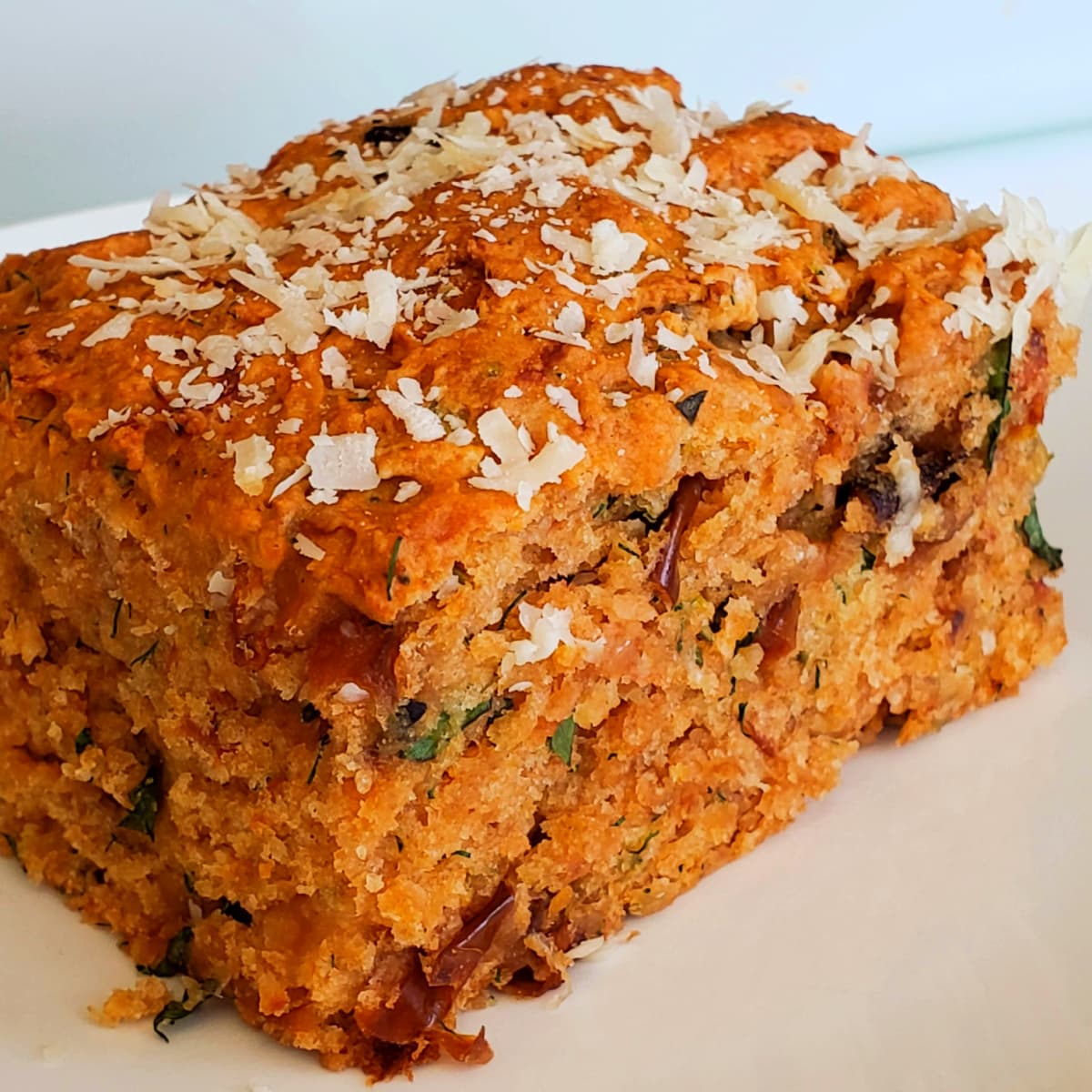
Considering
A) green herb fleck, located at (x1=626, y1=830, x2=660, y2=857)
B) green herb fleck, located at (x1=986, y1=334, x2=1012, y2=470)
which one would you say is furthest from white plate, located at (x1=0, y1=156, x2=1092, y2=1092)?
green herb fleck, located at (x1=986, y1=334, x2=1012, y2=470)

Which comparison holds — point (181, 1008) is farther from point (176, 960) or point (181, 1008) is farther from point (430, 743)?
point (430, 743)

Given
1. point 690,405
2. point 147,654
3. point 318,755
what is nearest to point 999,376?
point 690,405

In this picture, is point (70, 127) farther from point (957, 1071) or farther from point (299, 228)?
point (957, 1071)

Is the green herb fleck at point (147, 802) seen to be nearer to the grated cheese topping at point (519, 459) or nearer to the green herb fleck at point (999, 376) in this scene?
the grated cheese topping at point (519, 459)

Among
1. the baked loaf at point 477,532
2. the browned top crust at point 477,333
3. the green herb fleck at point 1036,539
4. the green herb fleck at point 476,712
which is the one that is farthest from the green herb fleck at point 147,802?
the green herb fleck at point 1036,539

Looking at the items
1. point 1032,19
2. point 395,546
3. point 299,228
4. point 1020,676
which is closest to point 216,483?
point 395,546

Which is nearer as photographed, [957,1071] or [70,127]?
[957,1071]

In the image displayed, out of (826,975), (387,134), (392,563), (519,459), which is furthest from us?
(387,134)

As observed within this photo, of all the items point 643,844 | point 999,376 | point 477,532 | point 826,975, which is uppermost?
point 477,532
